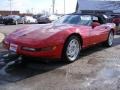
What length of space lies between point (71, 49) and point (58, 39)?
748 mm

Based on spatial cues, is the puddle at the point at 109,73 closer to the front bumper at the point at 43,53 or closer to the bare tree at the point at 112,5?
the front bumper at the point at 43,53

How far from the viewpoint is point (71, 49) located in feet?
22.5

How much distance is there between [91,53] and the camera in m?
8.18

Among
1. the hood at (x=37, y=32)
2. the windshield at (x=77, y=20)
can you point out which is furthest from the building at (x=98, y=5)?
the hood at (x=37, y=32)

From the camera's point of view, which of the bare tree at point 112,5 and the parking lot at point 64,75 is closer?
the parking lot at point 64,75

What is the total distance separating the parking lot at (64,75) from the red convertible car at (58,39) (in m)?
0.36

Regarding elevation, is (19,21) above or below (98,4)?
below

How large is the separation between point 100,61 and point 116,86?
2.19 m

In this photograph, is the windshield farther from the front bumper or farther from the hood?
the front bumper

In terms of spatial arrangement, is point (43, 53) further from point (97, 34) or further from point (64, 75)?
point (97, 34)

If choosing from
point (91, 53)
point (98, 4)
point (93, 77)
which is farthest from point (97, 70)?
point (98, 4)

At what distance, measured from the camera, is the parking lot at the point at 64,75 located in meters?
4.88

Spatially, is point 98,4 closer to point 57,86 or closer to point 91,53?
point 91,53

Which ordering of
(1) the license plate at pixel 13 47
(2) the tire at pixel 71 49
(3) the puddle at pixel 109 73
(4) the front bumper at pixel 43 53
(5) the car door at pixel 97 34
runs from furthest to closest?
1. (5) the car door at pixel 97 34
2. (2) the tire at pixel 71 49
3. (1) the license plate at pixel 13 47
4. (4) the front bumper at pixel 43 53
5. (3) the puddle at pixel 109 73
